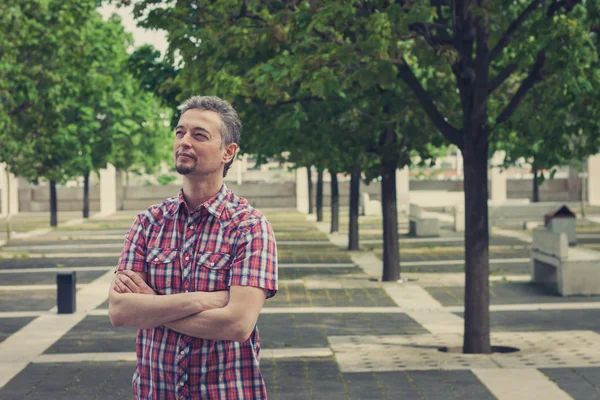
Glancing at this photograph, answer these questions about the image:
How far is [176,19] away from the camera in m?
15.2

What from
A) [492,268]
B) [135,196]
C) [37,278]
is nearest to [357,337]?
[492,268]

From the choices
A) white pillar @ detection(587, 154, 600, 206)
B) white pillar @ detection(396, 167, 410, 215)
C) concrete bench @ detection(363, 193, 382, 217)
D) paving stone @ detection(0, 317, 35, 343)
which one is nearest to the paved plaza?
paving stone @ detection(0, 317, 35, 343)

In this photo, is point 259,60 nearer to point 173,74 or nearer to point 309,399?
point 173,74

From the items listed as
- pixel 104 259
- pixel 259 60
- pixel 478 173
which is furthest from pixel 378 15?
pixel 104 259

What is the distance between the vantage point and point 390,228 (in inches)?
870

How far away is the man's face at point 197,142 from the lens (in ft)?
13.0

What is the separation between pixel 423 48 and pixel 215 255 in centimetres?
911

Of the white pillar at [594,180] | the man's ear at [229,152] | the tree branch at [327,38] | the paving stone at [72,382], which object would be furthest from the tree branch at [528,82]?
the white pillar at [594,180]

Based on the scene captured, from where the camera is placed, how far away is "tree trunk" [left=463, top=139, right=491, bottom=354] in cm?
1285

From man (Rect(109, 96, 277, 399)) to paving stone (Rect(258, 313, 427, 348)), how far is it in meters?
9.15

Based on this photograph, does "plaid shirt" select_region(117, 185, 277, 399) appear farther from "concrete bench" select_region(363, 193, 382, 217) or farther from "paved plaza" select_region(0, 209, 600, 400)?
"concrete bench" select_region(363, 193, 382, 217)

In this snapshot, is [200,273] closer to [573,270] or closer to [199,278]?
[199,278]

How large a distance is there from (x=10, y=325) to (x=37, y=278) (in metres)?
8.12

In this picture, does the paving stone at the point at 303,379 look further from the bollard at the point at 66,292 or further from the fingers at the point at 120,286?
the fingers at the point at 120,286
